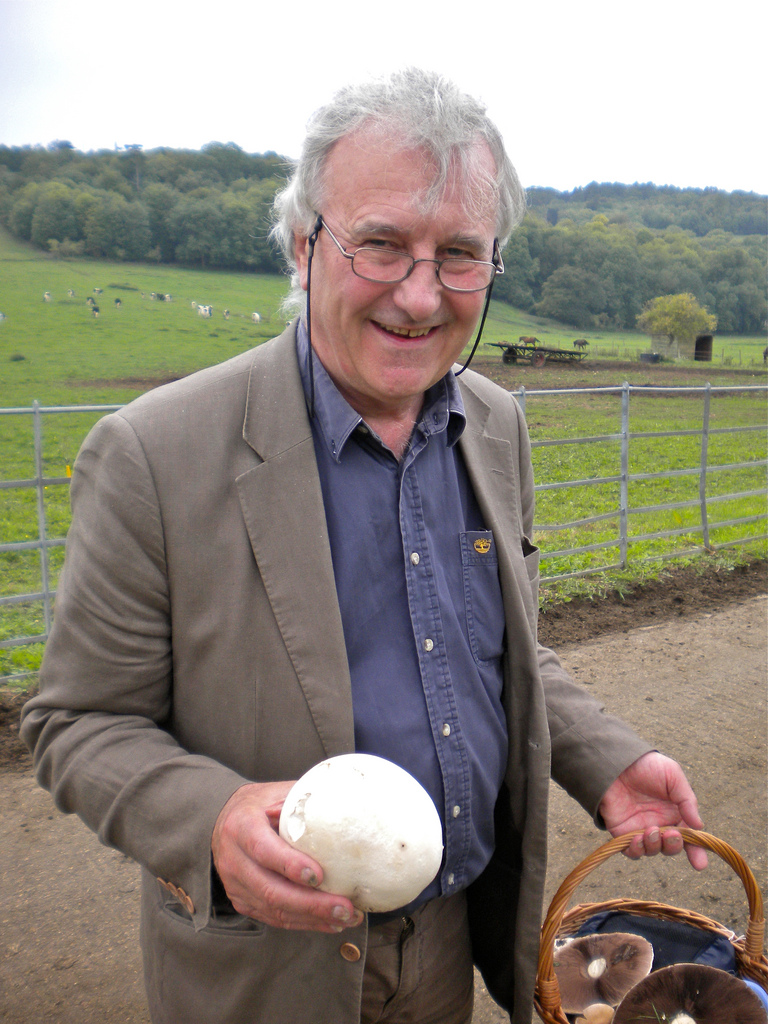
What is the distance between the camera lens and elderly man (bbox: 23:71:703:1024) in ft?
3.59

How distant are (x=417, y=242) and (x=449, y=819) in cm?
96

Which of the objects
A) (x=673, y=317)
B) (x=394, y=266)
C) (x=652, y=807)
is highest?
(x=673, y=317)

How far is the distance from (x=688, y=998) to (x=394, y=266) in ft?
5.29

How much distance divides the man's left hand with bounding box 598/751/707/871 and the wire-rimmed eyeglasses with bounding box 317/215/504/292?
980 millimetres

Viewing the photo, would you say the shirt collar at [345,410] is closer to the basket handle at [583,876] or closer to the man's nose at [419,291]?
the man's nose at [419,291]

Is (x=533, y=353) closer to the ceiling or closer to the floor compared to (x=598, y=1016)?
closer to the ceiling

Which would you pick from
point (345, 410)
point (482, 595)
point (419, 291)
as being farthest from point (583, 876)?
point (419, 291)

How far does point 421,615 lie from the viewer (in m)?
1.29

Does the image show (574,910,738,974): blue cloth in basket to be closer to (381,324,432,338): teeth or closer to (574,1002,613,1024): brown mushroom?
→ (574,1002,613,1024): brown mushroom

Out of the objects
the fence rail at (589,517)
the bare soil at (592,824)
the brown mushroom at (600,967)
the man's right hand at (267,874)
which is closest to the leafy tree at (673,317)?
the fence rail at (589,517)

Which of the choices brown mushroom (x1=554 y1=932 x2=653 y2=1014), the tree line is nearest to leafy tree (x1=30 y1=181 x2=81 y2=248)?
the tree line

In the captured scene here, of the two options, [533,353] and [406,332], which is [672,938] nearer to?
[406,332]

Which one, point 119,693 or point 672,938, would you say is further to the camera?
point 672,938

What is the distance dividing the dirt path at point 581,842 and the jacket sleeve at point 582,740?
1.31m
